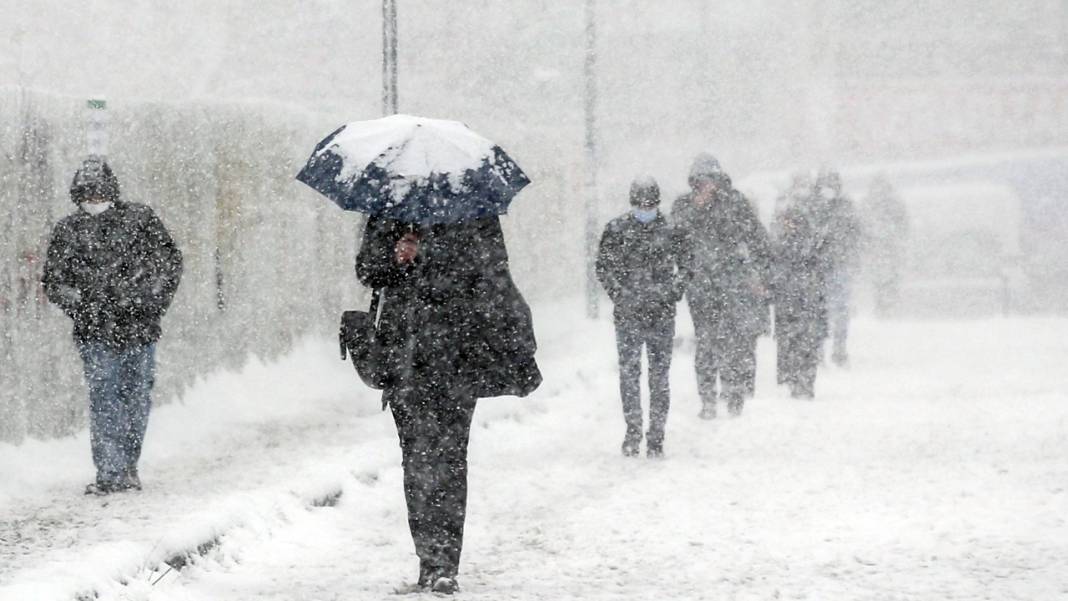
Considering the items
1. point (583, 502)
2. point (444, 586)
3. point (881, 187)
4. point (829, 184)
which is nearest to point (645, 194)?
point (583, 502)

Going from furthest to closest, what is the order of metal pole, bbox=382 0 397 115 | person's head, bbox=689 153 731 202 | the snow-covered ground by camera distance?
metal pole, bbox=382 0 397 115, person's head, bbox=689 153 731 202, the snow-covered ground

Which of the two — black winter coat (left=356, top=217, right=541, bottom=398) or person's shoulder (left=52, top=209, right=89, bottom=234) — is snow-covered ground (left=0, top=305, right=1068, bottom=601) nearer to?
black winter coat (left=356, top=217, right=541, bottom=398)

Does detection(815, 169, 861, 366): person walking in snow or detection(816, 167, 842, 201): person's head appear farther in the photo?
detection(816, 167, 842, 201): person's head

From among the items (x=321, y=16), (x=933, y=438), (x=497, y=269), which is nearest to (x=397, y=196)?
(x=497, y=269)

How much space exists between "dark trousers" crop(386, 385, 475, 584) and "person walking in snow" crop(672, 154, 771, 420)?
6.07 meters

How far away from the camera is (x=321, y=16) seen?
43562 mm

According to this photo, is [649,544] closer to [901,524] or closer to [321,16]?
[901,524]

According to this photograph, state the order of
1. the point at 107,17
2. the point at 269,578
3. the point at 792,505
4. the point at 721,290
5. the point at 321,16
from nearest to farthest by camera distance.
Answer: the point at 269,578, the point at 792,505, the point at 721,290, the point at 321,16, the point at 107,17

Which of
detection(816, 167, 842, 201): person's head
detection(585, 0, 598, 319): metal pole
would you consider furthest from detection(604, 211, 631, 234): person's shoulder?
detection(585, 0, 598, 319): metal pole

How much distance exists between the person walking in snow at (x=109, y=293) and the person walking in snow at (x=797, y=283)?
641 cm

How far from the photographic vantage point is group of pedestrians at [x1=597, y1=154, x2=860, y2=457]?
10508mm

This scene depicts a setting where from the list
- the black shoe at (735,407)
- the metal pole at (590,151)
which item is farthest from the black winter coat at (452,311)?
the metal pole at (590,151)

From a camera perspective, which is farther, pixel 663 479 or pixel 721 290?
pixel 721 290

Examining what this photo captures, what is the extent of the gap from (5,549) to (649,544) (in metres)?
2.97
